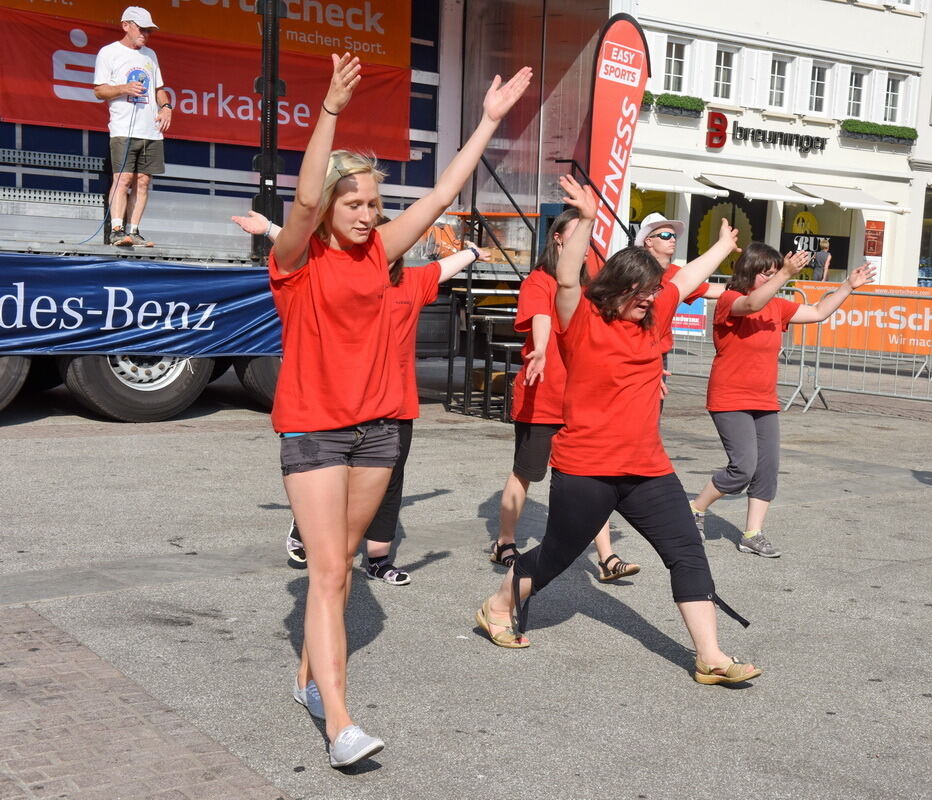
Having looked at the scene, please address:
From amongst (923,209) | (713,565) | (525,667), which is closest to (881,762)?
(525,667)

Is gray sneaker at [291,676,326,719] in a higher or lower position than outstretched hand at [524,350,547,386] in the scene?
lower

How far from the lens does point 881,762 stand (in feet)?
13.0

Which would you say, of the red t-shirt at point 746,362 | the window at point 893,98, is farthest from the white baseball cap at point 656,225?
the window at point 893,98

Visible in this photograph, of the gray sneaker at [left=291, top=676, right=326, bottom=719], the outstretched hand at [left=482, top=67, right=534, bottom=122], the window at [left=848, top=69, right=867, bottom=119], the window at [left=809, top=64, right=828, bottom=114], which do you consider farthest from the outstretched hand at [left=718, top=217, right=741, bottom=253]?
the window at [left=848, top=69, right=867, bottom=119]

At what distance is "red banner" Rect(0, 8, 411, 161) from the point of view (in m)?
12.9

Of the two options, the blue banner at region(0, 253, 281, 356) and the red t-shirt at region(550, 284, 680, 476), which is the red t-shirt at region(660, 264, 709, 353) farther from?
the blue banner at region(0, 253, 281, 356)

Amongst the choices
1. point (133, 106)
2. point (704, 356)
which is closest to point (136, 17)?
point (133, 106)

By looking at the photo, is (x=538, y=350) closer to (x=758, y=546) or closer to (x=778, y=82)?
(x=758, y=546)

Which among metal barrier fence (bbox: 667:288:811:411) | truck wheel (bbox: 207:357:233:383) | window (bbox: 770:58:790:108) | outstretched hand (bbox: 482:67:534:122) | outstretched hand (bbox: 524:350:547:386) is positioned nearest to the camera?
outstretched hand (bbox: 482:67:534:122)

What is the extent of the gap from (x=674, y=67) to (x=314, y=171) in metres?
28.3

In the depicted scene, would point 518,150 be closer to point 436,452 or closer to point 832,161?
point 436,452

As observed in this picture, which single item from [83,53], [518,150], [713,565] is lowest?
[713,565]

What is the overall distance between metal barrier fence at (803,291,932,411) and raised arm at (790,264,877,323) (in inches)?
355

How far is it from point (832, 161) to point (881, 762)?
31244 mm
